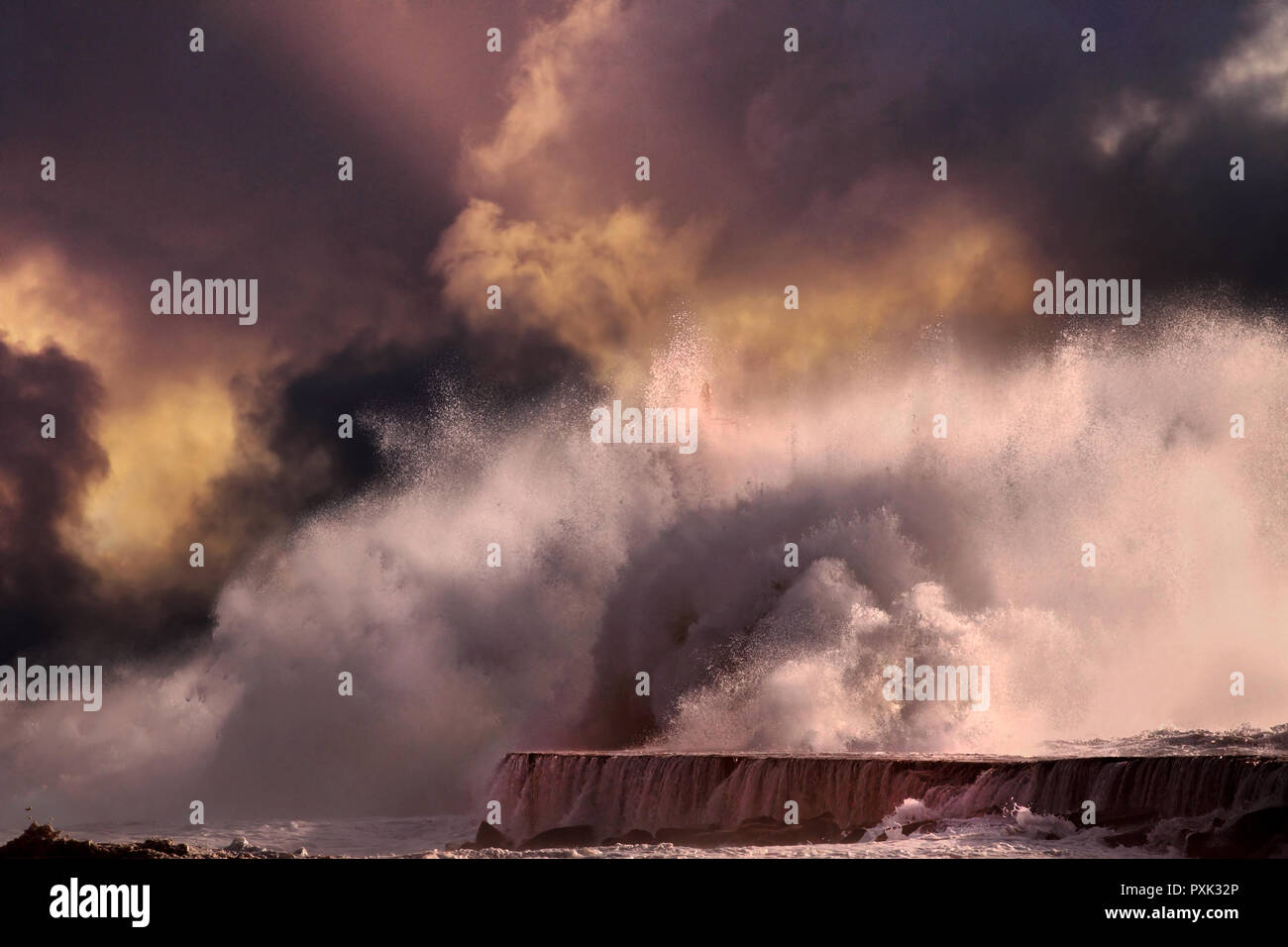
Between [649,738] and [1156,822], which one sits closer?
[1156,822]

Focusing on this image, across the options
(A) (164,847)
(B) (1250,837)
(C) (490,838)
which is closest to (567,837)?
(C) (490,838)

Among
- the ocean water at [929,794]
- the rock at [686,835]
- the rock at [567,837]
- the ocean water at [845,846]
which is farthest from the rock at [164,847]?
the rock at [686,835]

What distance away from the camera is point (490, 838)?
36656mm

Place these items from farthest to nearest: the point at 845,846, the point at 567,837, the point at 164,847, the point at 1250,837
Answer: the point at 567,837 → the point at 845,846 → the point at 164,847 → the point at 1250,837

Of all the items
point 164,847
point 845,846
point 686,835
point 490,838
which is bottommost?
point 490,838

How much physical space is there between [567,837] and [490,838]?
385 cm

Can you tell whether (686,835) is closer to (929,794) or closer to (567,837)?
(567,837)

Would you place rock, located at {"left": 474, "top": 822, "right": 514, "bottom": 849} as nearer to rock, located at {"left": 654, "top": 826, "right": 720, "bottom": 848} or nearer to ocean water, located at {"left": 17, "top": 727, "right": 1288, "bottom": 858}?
ocean water, located at {"left": 17, "top": 727, "right": 1288, "bottom": 858}

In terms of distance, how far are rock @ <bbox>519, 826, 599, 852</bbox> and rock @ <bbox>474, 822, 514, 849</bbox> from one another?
A: 4.47 ft

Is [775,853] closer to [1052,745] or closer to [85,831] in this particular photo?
[1052,745]

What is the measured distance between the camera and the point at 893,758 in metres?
29.4

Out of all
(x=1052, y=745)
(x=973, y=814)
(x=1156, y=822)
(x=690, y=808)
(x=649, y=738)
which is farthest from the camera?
(x=649, y=738)
